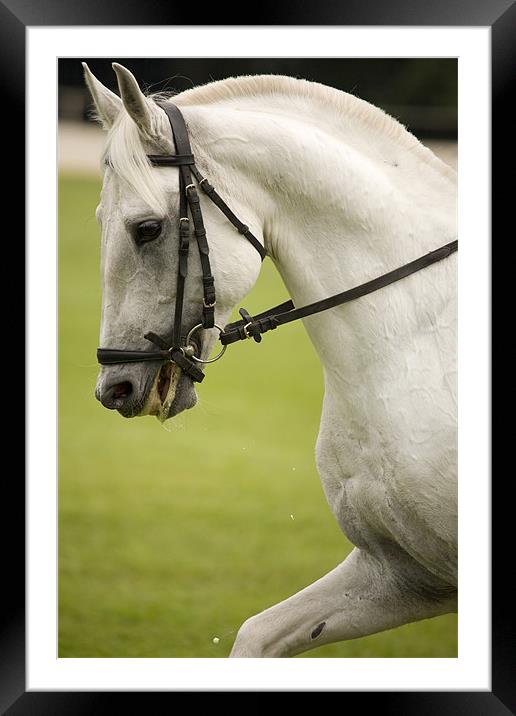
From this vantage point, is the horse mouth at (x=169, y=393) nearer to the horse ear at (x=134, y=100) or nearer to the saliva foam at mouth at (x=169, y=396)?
the saliva foam at mouth at (x=169, y=396)

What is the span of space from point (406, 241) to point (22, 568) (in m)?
1.56

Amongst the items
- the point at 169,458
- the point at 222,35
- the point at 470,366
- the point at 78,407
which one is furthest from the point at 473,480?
the point at 78,407

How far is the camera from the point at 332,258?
2.87m

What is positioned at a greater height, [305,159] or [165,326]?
[305,159]

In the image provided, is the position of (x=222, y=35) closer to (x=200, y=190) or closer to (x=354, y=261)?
(x=200, y=190)

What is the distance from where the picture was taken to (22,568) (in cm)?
289

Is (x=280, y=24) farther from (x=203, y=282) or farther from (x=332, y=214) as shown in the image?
(x=203, y=282)

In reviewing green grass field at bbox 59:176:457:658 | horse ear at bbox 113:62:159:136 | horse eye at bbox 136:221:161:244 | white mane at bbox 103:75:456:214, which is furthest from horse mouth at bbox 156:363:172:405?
white mane at bbox 103:75:456:214

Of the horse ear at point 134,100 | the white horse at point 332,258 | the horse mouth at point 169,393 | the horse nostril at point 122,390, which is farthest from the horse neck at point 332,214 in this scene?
the horse nostril at point 122,390

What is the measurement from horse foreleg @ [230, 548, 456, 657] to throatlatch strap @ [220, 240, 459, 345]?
35.2 inches

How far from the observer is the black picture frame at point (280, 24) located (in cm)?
281

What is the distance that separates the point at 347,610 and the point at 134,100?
1.80m

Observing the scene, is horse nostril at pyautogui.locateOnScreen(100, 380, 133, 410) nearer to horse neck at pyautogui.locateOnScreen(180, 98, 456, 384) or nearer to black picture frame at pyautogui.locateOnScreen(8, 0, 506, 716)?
black picture frame at pyautogui.locateOnScreen(8, 0, 506, 716)

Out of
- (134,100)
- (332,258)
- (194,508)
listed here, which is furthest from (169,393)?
(194,508)
